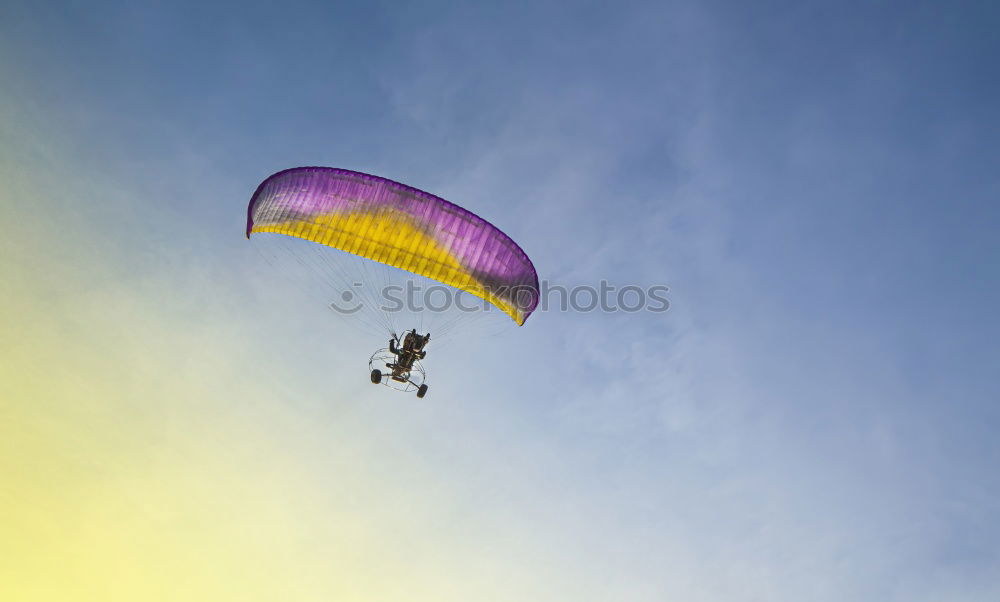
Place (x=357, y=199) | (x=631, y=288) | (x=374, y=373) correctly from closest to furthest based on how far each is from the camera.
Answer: (x=357, y=199)
(x=374, y=373)
(x=631, y=288)

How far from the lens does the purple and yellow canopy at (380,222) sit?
739 inches

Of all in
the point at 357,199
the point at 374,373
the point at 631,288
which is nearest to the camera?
the point at 357,199

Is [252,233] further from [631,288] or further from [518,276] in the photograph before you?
[631,288]

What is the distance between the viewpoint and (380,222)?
1894 centimetres

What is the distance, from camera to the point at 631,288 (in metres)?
23.6

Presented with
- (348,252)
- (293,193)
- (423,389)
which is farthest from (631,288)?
(293,193)

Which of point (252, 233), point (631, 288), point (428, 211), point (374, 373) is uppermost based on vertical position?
point (631, 288)

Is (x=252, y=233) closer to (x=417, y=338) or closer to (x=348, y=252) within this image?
(x=348, y=252)

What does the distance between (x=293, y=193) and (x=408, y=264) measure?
412 centimetres

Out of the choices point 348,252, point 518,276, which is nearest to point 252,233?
point 348,252

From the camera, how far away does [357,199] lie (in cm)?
1877

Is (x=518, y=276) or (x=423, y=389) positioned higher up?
(x=518, y=276)

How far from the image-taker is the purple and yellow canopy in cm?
1877

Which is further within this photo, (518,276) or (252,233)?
(518,276)
